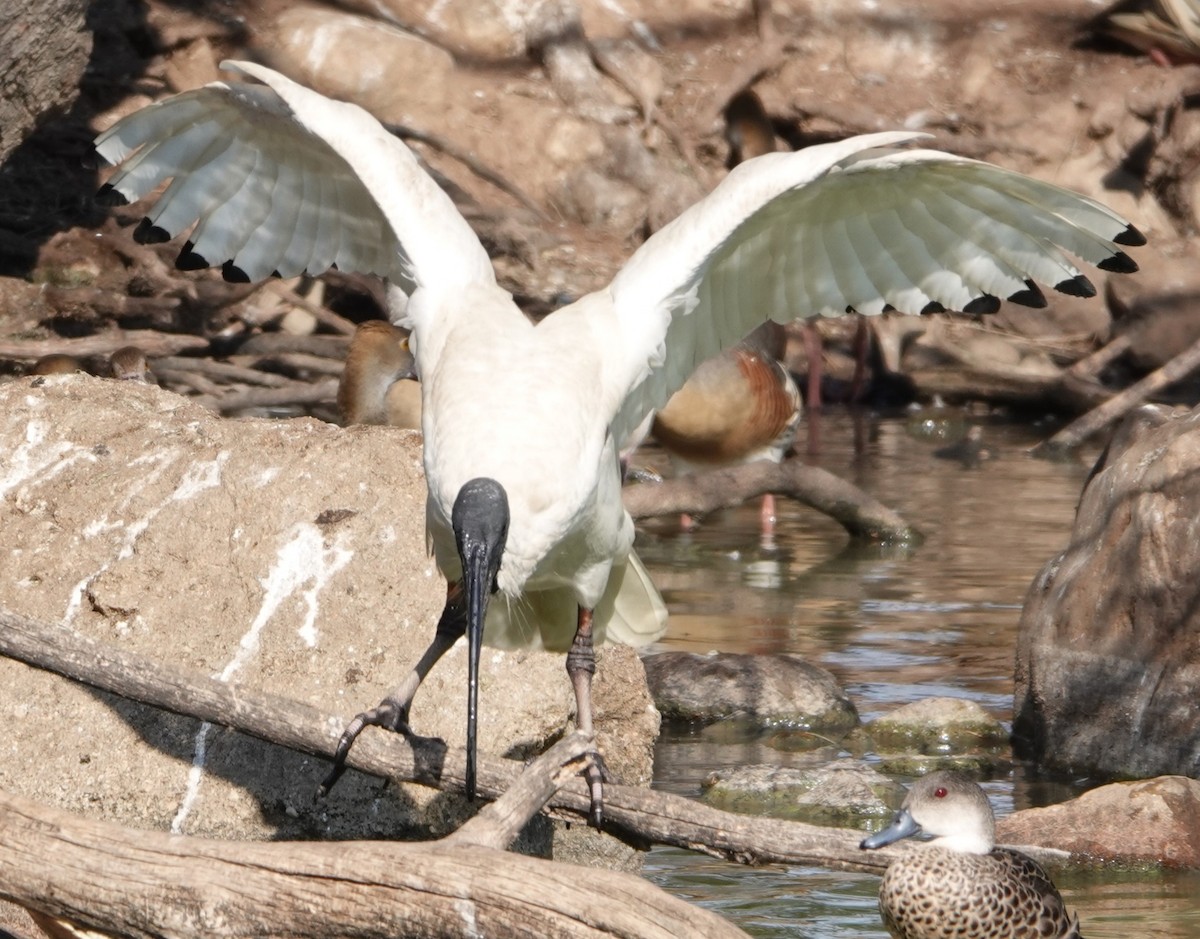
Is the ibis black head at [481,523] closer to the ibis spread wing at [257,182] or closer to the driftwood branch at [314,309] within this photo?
the ibis spread wing at [257,182]

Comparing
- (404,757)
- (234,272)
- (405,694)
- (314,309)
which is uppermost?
(234,272)

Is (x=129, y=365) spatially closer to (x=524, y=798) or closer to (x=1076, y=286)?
(x=1076, y=286)

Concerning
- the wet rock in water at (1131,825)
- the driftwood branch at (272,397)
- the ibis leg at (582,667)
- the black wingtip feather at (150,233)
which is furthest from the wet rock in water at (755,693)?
the driftwood branch at (272,397)

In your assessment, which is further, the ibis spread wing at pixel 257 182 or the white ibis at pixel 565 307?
the ibis spread wing at pixel 257 182

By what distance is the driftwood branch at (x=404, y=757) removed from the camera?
14.1ft

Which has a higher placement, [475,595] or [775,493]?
[475,595]

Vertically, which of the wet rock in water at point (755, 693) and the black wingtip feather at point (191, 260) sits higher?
the black wingtip feather at point (191, 260)

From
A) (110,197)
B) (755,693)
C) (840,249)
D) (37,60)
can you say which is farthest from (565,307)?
(37,60)

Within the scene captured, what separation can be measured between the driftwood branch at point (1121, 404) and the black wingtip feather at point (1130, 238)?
226 inches

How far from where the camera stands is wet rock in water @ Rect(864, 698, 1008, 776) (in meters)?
6.52

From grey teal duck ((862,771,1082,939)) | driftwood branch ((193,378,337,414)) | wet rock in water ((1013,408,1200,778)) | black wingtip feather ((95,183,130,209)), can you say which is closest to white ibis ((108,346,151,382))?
driftwood branch ((193,378,337,414))

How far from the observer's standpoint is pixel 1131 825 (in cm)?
545

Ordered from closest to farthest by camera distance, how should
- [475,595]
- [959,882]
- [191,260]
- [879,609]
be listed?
[475,595] → [959,882] → [191,260] → [879,609]

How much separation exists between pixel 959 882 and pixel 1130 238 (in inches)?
70.0
